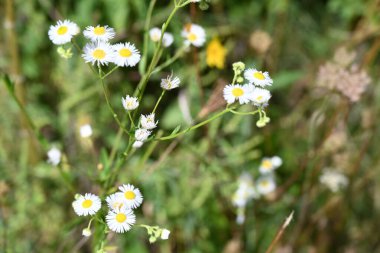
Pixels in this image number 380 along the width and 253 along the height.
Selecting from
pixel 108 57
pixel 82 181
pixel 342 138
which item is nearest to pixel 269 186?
pixel 342 138

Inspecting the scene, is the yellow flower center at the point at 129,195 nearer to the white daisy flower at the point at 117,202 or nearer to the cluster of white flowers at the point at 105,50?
the white daisy flower at the point at 117,202

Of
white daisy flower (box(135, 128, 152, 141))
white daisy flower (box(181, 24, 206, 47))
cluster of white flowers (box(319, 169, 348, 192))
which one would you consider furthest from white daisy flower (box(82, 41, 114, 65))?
cluster of white flowers (box(319, 169, 348, 192))

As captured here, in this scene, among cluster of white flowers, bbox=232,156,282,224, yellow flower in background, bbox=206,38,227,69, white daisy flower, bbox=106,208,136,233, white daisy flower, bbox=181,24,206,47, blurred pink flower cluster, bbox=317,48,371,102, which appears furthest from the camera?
yellow flower in background, bbox=206,38,227,69

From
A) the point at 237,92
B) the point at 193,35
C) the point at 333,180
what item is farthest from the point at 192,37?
the point at 333,180

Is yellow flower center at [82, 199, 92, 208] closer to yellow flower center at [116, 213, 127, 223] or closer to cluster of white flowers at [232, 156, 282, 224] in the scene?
yellow flower center at [116, 213, 127, 223]

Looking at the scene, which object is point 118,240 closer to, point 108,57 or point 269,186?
point 269,186

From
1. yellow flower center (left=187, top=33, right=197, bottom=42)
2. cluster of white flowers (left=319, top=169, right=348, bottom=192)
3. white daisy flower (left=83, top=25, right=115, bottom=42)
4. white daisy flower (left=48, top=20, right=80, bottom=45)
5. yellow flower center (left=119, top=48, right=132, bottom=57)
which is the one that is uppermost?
yellow flower center (left=187, top=33, right=197, bottom=42)

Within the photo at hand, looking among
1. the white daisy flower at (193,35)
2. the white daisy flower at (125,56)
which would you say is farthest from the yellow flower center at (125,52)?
the white daisy flower at (193,35)
